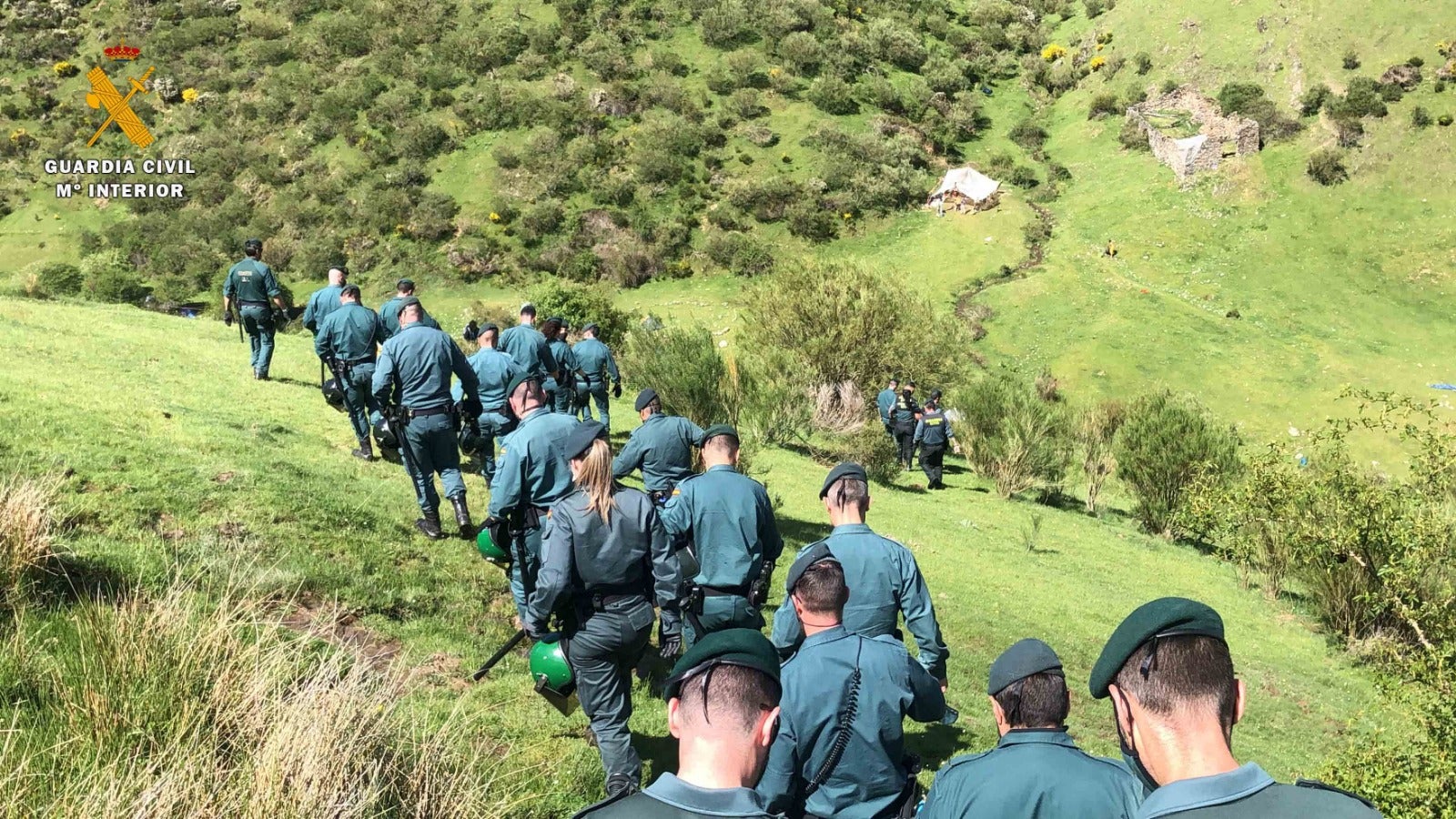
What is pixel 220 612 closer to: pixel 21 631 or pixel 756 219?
pixel 21 631

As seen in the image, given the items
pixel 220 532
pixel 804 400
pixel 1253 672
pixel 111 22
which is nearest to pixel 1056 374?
pixel 804 400

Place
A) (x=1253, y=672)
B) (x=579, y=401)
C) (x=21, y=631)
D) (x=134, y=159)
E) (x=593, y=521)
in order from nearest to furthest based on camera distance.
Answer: (x=21, y=631) < (x=593, y=521) < (x=1253, y=672) < (x=579, y=401) < (x=134, y=159)

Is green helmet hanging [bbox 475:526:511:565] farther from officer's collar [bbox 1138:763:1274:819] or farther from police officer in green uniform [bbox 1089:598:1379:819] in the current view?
officer's collar [bbox 1138:763:1274:819]

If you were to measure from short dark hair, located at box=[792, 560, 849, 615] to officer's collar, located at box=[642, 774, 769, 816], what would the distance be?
68.0 inches

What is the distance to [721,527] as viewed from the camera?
593 cm

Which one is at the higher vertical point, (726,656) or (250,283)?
(726,656)

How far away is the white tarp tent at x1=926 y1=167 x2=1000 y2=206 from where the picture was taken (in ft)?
208

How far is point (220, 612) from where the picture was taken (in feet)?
15.3

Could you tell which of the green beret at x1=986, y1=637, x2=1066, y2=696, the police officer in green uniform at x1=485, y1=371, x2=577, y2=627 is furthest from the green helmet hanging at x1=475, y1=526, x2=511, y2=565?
the green beret at x1=986, y1=637, x2=1066, y2=696

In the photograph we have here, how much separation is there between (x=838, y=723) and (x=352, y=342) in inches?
Result: 362

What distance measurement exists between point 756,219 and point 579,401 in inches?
1961

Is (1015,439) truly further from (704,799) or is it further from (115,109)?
(115,109)

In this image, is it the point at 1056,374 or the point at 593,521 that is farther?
the point at 1056,374

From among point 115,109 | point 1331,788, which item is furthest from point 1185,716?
point 115,109
